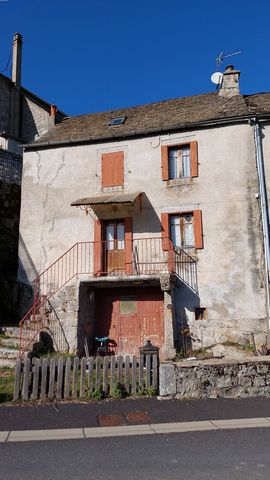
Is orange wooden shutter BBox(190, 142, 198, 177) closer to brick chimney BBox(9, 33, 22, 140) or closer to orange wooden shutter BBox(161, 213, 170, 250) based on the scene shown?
orange wooden shutter BBox(161, 213, 170, 250)

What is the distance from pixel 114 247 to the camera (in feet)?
45.5

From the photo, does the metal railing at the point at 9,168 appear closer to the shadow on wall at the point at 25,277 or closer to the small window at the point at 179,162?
the shadow on wall at the point at 25,277

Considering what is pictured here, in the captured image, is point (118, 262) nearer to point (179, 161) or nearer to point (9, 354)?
point (179, 161)

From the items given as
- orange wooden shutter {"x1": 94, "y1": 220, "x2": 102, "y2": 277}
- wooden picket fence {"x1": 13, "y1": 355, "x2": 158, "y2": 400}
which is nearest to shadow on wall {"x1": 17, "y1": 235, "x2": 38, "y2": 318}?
orange wooden shutter {"x1": 94, "y1": 220, "x2": 102, "y2": 277}

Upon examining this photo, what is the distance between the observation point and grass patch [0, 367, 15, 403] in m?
7.64

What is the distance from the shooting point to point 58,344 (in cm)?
1209

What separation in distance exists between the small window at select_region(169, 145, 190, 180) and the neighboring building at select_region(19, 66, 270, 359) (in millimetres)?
36

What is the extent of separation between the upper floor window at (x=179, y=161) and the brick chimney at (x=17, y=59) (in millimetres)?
14719

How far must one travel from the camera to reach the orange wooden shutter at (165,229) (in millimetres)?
13219

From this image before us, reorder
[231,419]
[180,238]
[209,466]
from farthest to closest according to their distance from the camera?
[180,238] → [231,419] → [209,466]

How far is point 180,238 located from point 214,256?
1330 millimetres

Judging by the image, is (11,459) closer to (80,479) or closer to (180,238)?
(80,479)

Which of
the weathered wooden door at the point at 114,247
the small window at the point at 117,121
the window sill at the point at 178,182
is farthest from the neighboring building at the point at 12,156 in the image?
the window sill at the point at 178,182

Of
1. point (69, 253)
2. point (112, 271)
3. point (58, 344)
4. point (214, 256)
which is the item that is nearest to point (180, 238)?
point (214, 256)
